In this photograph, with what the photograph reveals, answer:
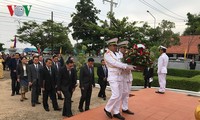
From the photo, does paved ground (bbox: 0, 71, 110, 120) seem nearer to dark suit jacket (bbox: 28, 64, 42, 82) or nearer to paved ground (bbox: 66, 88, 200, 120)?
dark suit jacket (bbox: 28, 64, 42, 82)

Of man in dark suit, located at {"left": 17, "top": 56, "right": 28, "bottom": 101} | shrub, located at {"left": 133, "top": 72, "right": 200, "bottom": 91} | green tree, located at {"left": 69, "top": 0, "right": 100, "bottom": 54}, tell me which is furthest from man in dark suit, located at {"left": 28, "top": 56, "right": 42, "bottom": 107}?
green tree, located at {"left": 69, "top": 0, "right": 100, "bottom": 54}

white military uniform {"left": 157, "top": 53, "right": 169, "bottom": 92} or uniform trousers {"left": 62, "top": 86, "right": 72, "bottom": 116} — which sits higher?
white military uniform {"left": 157, "top": 53, "right": 169, "bottom": 92}

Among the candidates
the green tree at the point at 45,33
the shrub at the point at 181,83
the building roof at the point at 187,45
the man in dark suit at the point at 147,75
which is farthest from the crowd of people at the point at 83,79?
the building roof at the point at 187,45

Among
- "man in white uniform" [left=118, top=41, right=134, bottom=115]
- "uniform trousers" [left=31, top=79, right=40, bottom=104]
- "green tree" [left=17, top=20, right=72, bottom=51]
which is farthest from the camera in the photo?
"green tree" [left=17, top=20, right=72, bottom=51]

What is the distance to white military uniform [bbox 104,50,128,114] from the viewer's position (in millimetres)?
5285

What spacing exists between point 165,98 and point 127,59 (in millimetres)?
3419

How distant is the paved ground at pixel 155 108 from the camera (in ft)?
19.3

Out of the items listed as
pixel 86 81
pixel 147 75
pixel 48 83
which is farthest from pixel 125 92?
pixel 147 75

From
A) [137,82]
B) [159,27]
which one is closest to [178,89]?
[137,82]

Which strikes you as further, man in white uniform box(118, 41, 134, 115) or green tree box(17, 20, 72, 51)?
green tree box(17, 20, 72, 51)

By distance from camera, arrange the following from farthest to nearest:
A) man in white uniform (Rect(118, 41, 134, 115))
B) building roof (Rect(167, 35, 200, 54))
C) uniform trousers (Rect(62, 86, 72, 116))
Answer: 1. building roof (Rect(167, 35, 200, 54))
2. uniform trousers (Rect(62, 86, 72, 116))
3. man in white uniform (Rect(118, 41, 134, 115))

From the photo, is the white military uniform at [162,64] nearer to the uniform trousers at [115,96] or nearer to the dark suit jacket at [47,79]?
the uniform trousers at [115,96]

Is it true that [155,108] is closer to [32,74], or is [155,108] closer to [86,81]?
[86,81]

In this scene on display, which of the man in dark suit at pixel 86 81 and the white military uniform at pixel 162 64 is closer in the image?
the man in dark suit at pixel 86 81
